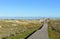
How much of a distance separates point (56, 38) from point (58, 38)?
16 cm

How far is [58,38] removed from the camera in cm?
1636

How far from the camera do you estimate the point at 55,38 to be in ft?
53.2

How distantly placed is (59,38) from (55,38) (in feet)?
1.02

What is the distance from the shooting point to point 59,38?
16219 millimetres

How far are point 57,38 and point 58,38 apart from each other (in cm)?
8

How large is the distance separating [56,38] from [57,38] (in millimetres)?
86

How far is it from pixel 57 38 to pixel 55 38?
224 mm

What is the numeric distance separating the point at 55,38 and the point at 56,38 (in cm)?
21

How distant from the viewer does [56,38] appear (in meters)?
16.4

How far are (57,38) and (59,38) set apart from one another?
20 centimetres
